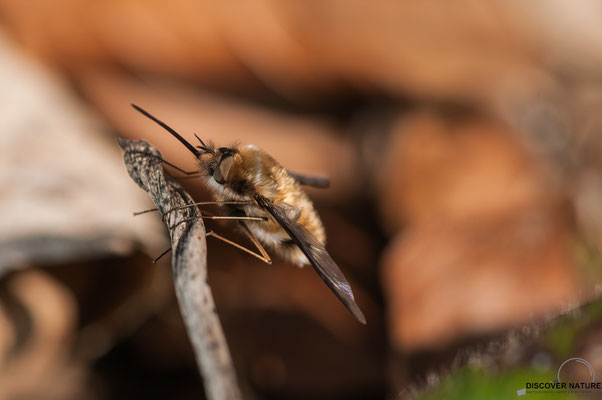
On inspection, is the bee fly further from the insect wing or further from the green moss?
the green moss

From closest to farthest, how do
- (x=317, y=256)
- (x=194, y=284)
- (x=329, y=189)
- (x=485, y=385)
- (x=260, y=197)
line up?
(x=194, y=284)
(x=485, y=385)
(x=317, y=256)
(x=260, y=197)
(x=329, y=189)

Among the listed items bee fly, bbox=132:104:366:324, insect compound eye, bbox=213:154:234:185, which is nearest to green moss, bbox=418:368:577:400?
bee fly, bbox=132:104:366:324

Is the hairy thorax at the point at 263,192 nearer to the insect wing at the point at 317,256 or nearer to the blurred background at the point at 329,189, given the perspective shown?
the insect wing at the point at 317,256

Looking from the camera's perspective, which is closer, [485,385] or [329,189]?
[485,385]

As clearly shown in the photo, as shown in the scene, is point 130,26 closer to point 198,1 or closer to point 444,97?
point 198,1

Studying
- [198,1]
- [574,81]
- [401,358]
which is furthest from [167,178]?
[574,81]

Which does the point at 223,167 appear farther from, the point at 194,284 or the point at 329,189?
the point at 329,189

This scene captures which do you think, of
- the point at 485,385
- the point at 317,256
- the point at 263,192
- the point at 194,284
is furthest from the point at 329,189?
the point at 194,284
